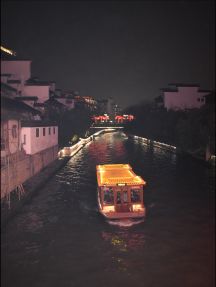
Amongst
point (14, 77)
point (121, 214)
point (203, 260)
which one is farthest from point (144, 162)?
point (203, 260)

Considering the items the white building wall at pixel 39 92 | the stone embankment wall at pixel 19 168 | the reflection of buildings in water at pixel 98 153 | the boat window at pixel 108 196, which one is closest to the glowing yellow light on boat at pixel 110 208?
the boat window at pixel 108 196

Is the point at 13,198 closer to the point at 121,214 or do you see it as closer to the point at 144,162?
the point at 121,214

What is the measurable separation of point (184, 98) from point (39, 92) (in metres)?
36.6

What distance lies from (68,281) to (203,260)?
573 cm

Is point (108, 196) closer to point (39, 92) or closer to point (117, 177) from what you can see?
point (117, 177)

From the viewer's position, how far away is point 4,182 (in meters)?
17.9

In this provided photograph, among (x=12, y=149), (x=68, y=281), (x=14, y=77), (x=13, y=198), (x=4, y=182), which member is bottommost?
(x=68, y=281)

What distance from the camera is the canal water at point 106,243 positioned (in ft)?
42.0

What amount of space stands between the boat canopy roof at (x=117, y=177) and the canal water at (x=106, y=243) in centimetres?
222

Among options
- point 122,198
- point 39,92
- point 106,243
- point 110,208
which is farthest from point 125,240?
point 39,92

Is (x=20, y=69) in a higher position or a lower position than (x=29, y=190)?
higher

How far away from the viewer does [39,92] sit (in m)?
53.0

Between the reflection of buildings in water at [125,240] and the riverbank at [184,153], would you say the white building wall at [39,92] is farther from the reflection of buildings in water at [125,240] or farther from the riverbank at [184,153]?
the reflection of buildings in water at [125,240]

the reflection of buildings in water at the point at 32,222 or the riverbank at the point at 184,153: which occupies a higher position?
the riverbank at the point at 184,153
